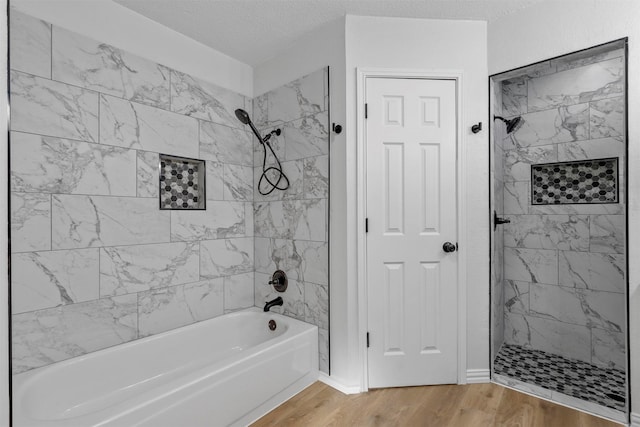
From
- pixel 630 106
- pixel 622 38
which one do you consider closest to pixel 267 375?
pixel 630 106

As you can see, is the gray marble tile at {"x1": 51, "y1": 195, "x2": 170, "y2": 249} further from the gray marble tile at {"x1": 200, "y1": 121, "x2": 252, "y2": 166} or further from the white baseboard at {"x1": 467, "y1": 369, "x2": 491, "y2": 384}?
the white baseboard at {"x1": 467, "y1": 369, "x2": 491, "y2": 384}

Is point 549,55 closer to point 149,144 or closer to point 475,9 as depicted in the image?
point 475,9

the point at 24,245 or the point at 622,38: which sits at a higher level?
the point at 622,38

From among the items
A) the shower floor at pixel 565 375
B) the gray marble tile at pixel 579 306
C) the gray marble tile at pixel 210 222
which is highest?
the gray marble tile at pixel 210 222

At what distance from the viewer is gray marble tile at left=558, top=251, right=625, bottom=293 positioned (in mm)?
2473

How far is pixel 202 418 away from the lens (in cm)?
161

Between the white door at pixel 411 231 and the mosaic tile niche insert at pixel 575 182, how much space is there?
1197 mm

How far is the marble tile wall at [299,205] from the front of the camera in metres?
2.34

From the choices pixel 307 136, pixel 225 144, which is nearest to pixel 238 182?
pixel 225 144

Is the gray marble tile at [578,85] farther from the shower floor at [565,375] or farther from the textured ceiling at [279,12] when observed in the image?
the shower floor at [565,375]

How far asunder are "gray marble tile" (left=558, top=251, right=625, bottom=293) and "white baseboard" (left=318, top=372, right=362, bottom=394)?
1.97 m

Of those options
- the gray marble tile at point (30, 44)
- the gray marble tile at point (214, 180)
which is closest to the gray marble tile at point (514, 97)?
the gray marble tile at point (214, 180)

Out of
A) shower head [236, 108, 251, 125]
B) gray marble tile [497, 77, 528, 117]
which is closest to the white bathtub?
shower head [236, 108, 251, 125]

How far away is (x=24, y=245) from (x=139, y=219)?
59 centimetres
